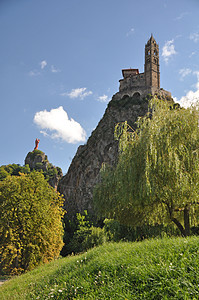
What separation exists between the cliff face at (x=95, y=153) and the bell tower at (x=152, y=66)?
6.64 metres

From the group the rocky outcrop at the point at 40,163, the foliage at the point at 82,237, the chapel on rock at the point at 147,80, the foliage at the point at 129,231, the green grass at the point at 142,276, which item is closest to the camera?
the green grass at the point at 142,276

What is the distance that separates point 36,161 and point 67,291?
91577 millimetres

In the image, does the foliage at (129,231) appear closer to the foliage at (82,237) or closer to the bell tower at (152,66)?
the foliage at (82,237)

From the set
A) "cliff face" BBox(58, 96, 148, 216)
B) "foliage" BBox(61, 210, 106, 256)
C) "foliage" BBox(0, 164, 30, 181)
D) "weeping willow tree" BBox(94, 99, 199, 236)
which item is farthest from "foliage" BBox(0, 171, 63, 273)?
"foliage" BBox(0, 164, 30, 181)

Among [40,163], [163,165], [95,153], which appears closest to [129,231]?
[163,165]

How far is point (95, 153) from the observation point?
54.2 m

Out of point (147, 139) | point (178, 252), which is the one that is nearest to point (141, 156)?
point (147, 139)

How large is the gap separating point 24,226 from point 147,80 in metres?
54.1

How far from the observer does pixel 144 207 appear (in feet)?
32.0

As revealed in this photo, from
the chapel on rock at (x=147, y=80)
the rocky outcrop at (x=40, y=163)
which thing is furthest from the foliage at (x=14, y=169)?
→ the chapel on rock at (x=147, y=80)

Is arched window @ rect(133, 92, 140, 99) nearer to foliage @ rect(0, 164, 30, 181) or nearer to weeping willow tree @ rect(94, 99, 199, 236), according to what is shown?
weeping willow tree @ rect(94, 99, 199, 236)

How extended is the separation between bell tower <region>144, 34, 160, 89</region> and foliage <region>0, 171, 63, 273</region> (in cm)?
5115

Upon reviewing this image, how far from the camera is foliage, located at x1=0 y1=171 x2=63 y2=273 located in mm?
12430

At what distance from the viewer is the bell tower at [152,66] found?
57.5 metres
